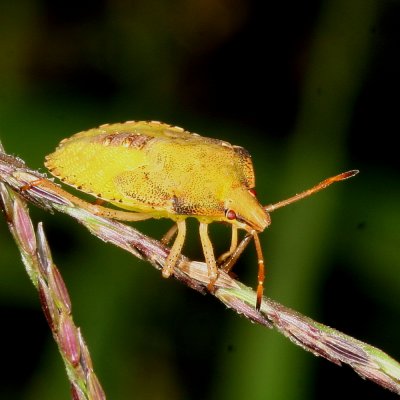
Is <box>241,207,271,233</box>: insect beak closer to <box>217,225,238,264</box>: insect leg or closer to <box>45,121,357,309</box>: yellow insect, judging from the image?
<box>45,121,357,309</box>: yellow insect

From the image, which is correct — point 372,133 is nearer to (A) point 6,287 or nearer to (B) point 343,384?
(B) point 343,384

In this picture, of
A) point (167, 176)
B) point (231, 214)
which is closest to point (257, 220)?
point (231, 214)

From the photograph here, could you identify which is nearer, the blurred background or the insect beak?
the insect beak

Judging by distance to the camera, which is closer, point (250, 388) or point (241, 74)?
point (250, 388)

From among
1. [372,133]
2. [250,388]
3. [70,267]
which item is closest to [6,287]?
[70,267]

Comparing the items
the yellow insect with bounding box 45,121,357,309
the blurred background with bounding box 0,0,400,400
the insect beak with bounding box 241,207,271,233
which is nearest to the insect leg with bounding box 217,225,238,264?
the yellow insect with bounding box 45,121,357,309

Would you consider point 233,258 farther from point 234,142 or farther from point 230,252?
point 234,142
